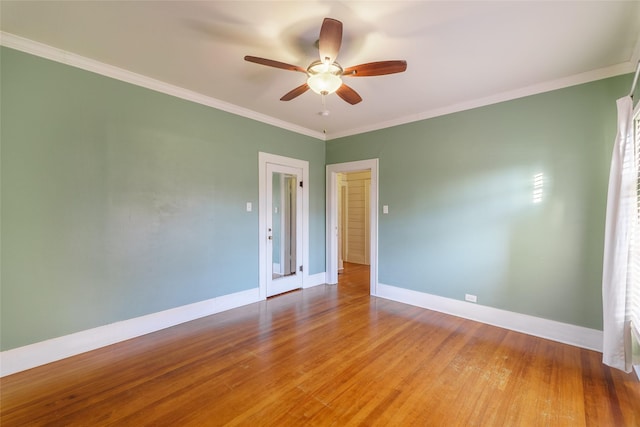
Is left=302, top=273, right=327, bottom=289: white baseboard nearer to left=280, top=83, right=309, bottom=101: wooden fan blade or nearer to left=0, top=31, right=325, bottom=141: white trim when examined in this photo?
left=0, top=31, right=325, bottom=141: white trim

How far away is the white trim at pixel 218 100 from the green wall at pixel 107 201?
0.24ft

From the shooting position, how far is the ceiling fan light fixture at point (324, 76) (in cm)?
212

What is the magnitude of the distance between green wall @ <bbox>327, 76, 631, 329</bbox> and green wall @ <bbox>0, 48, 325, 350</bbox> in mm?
2407

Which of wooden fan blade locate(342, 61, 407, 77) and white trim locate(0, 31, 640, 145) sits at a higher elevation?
white trim locate(0, 31, 640, 145)

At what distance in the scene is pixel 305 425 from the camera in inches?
66.6

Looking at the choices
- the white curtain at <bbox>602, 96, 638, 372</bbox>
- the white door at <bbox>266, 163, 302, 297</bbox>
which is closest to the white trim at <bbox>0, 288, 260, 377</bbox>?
the white door at <bbox>266, 163, 302, 297</bbox>

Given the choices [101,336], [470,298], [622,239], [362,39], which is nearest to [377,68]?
[362,39]

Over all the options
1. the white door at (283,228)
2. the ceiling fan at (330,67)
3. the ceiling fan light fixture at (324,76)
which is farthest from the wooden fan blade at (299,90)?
the white door at (283,228)

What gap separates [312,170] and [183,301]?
2.90m

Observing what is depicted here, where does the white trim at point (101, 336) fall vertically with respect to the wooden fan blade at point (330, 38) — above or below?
below

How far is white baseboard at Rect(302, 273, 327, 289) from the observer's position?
15.6 ft

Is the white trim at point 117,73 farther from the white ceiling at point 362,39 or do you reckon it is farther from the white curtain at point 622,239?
the white curtain at point 622,239

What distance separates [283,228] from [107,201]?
239 centimetres

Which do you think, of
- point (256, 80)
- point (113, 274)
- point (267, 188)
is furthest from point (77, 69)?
point (267, 188)
